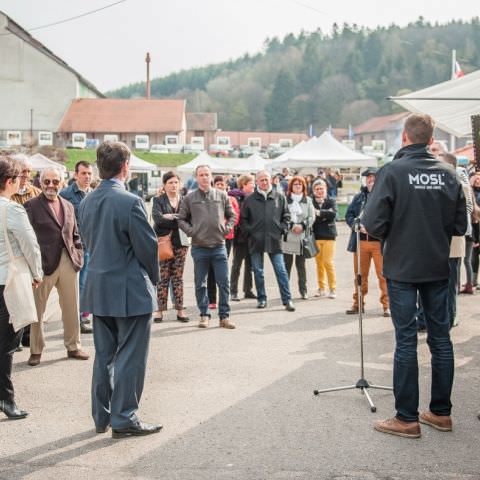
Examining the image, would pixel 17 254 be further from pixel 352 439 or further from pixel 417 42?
pixel 417 42

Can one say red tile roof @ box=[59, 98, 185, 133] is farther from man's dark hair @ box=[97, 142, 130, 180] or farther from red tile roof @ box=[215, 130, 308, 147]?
man's dark hair @ box=[97, 142, 130, 180]

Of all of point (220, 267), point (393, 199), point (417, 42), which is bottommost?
point (220, 267)

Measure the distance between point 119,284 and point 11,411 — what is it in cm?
139

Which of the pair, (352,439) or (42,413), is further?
(42,413)

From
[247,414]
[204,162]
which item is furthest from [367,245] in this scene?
[204,162]

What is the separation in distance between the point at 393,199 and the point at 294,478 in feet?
6.44

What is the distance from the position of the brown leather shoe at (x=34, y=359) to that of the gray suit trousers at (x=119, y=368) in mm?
2176

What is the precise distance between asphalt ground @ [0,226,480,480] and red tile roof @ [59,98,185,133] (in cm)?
8423

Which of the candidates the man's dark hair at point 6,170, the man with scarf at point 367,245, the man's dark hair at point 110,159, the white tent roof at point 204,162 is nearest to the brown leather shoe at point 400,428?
the man's dark hair at point 110,159

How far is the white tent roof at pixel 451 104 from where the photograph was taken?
8.11 meters

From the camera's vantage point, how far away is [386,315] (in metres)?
9.62

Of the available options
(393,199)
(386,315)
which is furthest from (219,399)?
(386,315)

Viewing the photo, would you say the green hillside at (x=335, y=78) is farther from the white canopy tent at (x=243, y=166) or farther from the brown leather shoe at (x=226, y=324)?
the brown leather shoe at (x=226, y=324)

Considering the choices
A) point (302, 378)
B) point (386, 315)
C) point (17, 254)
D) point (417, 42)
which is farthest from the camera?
point (417, 42)
